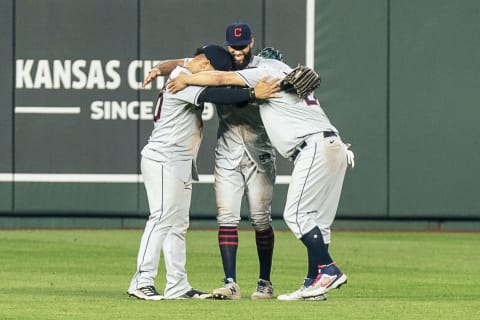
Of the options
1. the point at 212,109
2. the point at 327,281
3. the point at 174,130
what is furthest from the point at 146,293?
the point at 212,109

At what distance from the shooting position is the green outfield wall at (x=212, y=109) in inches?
726

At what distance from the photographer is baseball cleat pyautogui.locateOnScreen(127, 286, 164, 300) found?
10.5 metres

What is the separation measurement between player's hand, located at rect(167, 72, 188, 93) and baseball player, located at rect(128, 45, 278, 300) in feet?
0.13

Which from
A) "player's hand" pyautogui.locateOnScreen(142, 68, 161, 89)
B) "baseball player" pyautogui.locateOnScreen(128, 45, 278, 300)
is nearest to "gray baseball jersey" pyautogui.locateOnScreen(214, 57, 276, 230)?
"baseball player" pyautogui.locateOnScreen(128, 45, 278, 300)

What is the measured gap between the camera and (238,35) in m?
10.7

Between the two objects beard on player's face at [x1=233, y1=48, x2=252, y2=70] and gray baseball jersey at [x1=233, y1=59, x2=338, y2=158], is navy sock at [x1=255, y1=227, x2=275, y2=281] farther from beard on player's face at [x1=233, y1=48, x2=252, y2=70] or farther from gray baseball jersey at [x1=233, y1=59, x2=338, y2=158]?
beard on player's face at [x1=233, y1=48, x2=252, y2=70]

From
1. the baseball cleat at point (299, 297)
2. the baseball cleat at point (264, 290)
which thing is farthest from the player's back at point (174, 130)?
the baseball cleat at point (299, 297)

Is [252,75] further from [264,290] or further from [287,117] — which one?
[264,290]

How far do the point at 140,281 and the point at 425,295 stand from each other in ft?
7.19

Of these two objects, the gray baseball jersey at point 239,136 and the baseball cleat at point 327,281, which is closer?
the baseball cleat at point 327,281

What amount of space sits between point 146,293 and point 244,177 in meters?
1.21

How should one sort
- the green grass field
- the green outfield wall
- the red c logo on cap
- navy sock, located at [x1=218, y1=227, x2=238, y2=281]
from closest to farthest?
the green grass field < the red c logo on cap < navy sock, located at [x1=218, y1=227, x2=238, y2=281] < the green outfield wall

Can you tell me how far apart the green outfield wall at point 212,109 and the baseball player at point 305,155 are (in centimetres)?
778

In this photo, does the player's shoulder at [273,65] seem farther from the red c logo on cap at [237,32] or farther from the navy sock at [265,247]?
the navy sock at [265,247]
